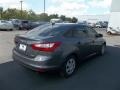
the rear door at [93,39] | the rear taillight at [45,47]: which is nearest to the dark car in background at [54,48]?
the rear taillight at [45,47]

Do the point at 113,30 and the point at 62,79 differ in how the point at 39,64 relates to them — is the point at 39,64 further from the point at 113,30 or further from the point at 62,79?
the point at 113,30

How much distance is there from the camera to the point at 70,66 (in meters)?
5.56

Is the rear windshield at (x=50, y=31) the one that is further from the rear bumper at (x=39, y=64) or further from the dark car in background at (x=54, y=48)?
the rear bumper at (x=39, y=64)

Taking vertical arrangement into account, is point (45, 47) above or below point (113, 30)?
above

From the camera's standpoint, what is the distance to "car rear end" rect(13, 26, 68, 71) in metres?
4.81

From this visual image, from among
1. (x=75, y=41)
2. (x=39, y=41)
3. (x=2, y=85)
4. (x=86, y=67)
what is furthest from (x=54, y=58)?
(x=86, y=67)

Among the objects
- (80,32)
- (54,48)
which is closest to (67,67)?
(54,48)

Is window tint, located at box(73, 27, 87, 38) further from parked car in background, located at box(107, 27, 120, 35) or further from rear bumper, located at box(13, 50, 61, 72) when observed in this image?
parked car in background, located at box(107, 27, 120, 35)

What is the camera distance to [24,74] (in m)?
5.71

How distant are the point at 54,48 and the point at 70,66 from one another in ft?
3.25

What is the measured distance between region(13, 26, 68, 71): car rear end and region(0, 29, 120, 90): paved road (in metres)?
0.48

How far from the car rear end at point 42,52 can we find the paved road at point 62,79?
1.57ft

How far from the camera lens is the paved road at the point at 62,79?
486 centimetres

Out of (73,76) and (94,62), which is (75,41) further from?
(94,62)
